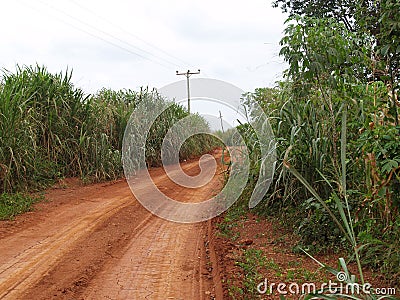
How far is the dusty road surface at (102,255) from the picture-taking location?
12.3ft

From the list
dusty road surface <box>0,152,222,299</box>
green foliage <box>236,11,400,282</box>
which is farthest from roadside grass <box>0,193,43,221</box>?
green foliage <box>236,11,400,282</box>

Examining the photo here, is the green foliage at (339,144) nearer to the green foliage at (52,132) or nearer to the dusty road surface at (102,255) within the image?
the dusty road surface at (102,255)

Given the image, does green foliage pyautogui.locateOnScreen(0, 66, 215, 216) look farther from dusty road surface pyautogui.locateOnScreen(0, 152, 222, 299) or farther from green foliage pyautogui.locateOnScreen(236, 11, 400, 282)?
green foliage pyautogui.locateOnScreen(236, 11, 400, 282)

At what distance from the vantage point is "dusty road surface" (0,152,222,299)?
12.3 ft

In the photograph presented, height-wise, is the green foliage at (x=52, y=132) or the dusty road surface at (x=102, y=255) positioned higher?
the green foliage at (x=52, y=132)

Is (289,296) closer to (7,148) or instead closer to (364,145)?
(364,145)

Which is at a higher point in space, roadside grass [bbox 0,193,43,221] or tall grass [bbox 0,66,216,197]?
tall grass [bbox 0,66,216,197]

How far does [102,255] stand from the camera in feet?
15.4

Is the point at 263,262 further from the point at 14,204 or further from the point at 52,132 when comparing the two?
the point at 52,132

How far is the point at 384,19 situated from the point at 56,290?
10.5 feet

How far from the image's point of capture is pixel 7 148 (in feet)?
25.2

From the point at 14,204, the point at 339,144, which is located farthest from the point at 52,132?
the point at 339,144

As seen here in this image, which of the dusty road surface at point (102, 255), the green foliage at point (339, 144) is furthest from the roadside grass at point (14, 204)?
the green foliage at point (339, 144)

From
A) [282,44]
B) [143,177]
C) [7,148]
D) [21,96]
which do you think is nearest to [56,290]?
[282,44]
